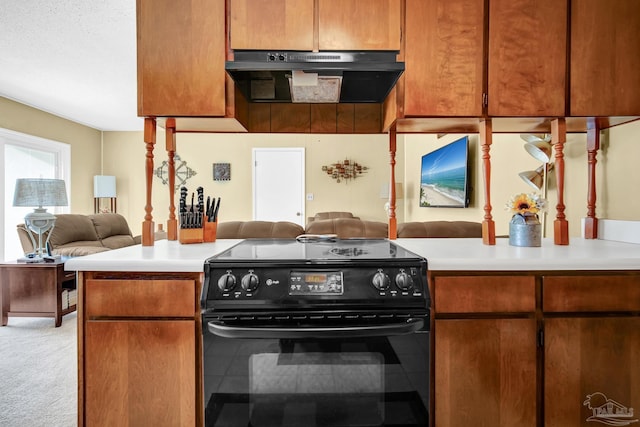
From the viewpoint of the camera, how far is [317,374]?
118 centimetres

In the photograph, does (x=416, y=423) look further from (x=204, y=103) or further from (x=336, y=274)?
(x=204, y=103)

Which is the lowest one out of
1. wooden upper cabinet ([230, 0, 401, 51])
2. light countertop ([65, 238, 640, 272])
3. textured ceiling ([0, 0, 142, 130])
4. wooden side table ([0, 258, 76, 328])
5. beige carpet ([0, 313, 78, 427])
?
beige carpet ([0, 313, 78, 427])

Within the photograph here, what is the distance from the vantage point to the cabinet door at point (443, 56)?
59.4 inches

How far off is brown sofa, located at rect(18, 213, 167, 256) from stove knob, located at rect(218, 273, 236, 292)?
306cm

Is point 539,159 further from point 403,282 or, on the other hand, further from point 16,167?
point 16,167

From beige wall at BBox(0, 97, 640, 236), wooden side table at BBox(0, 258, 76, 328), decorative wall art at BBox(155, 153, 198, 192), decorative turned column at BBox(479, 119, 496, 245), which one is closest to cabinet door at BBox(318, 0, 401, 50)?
decorative turned column at BBox(479, 119, 496, 245)

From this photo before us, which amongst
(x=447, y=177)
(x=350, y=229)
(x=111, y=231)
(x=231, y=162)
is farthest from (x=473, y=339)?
(x=231, y=162)

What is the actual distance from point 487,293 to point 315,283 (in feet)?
2.02

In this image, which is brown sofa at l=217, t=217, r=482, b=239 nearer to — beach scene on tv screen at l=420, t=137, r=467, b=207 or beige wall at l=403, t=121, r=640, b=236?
beige wall at l=403, t=121, r=640, b=236

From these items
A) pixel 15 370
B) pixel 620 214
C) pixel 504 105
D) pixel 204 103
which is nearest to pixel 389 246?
pixel 504 105

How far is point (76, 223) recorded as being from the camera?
4.19m

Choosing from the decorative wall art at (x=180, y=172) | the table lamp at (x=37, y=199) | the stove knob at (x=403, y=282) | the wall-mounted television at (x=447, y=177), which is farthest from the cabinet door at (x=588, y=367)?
the decorative wall art at (x=180, y=172)

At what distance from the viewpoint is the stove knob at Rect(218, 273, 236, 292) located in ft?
3.87

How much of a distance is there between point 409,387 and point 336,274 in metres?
0.47
